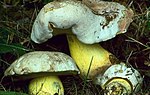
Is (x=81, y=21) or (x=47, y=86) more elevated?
(x=81, y=21)

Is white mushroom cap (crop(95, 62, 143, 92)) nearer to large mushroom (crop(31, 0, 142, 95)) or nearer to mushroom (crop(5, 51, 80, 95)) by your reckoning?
large mushroom (crop(31, 0, 142, 95))

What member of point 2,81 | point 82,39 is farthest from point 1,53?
point 82,39

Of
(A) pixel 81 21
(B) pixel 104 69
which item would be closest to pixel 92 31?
(A) pixel 81 21

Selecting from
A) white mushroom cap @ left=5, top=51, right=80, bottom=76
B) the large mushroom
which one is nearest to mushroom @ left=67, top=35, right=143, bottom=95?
the large mushroom

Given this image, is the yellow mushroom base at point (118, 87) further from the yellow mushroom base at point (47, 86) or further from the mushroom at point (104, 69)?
the yellow mushroom base at point (47, 86)

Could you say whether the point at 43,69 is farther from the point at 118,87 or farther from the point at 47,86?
the point at 118,87

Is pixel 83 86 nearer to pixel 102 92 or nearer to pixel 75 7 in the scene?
pixel 102 92

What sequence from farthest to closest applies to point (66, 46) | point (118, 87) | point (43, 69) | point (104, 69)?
point (66, 46), point (104, 69), point (118, 87), point (43, 69)
